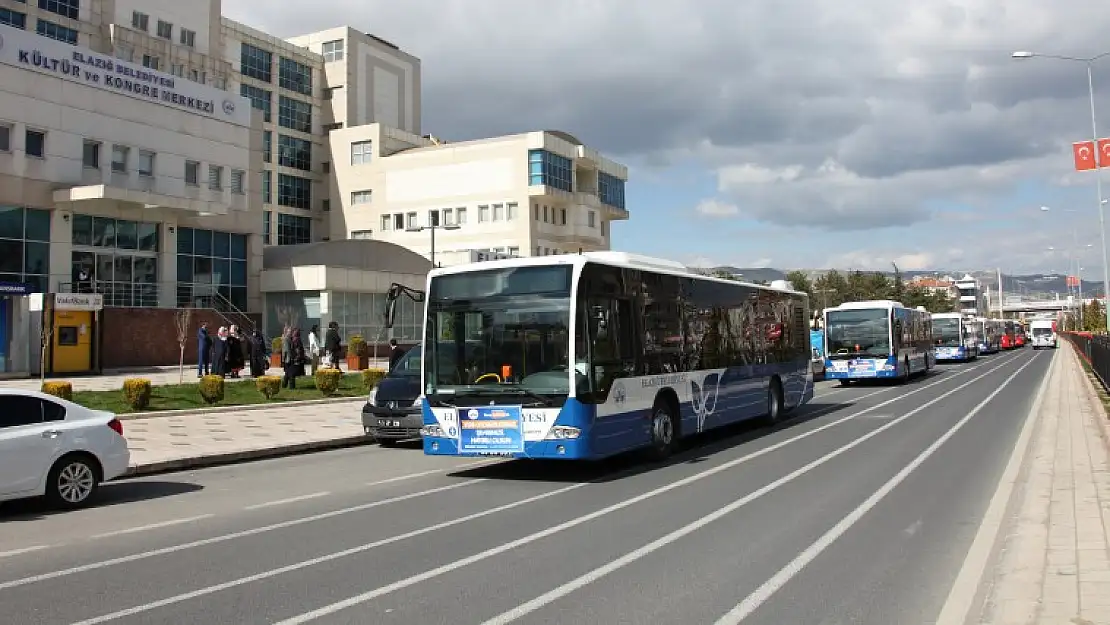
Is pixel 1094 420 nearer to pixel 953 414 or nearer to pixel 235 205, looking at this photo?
pixel 953 414

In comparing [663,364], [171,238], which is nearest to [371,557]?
[663,364]

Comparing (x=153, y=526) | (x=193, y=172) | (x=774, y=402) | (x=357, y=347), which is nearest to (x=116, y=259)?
(x=193, y=172)

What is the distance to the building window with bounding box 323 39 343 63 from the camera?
3191 inches

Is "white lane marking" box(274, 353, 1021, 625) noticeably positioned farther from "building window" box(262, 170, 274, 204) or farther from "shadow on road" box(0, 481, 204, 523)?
"building window" box(262, 170, 274, 204)

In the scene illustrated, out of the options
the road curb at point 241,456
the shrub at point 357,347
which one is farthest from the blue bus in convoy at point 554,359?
the shrub at point 357,347

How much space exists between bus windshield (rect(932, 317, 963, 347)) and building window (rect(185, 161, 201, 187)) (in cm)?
4556

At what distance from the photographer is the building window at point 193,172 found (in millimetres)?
46675

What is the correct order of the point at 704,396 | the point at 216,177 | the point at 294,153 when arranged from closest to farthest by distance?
the point at 704,396 → the point at 216,177 → the point at 294,153

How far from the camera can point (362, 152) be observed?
7806 cm

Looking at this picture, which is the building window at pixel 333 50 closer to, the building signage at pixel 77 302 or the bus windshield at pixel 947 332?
the building signage at pixel 77 302

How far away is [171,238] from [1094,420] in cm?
4084

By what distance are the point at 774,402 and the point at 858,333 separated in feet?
49.9

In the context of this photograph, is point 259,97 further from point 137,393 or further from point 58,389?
point 58,389

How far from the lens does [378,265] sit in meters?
57.0
